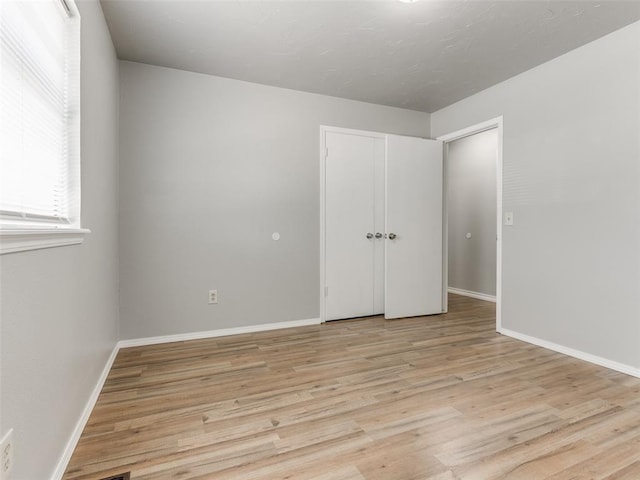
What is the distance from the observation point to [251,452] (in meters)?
1.50

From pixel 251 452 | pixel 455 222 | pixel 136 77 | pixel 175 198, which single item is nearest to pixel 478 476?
pixel 251 452

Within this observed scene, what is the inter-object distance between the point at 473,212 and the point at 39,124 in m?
5.05

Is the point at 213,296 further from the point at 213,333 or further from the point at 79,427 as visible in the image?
the point at 79,427

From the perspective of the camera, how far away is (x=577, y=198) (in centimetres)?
264

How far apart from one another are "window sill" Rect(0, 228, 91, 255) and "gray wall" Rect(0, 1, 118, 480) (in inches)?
1.2

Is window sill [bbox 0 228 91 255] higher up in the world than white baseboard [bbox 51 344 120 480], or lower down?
higher up

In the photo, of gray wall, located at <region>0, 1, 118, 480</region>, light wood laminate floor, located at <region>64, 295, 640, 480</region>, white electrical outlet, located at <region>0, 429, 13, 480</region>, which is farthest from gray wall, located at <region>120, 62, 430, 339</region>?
white electrical outlet, located at <region>0, 429, 13, 480</region>

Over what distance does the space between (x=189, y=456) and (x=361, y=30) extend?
2733 millimetres

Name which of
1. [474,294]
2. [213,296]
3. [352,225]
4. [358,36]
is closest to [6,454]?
[213,296]

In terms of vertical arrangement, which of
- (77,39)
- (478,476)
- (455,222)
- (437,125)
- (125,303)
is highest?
(437,125)

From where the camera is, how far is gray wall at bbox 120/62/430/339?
9.50 ft

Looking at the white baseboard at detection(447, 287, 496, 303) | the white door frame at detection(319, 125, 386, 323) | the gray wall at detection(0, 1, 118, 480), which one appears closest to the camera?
the gray wall at detection(0, 1, 118, 480)

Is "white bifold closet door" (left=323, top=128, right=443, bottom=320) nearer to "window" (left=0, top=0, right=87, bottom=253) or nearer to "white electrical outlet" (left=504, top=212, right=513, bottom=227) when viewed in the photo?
"white electrical outlet" (left=504, top=212, right=513, bottom=227)

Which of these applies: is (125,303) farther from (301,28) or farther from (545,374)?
(545,374)
